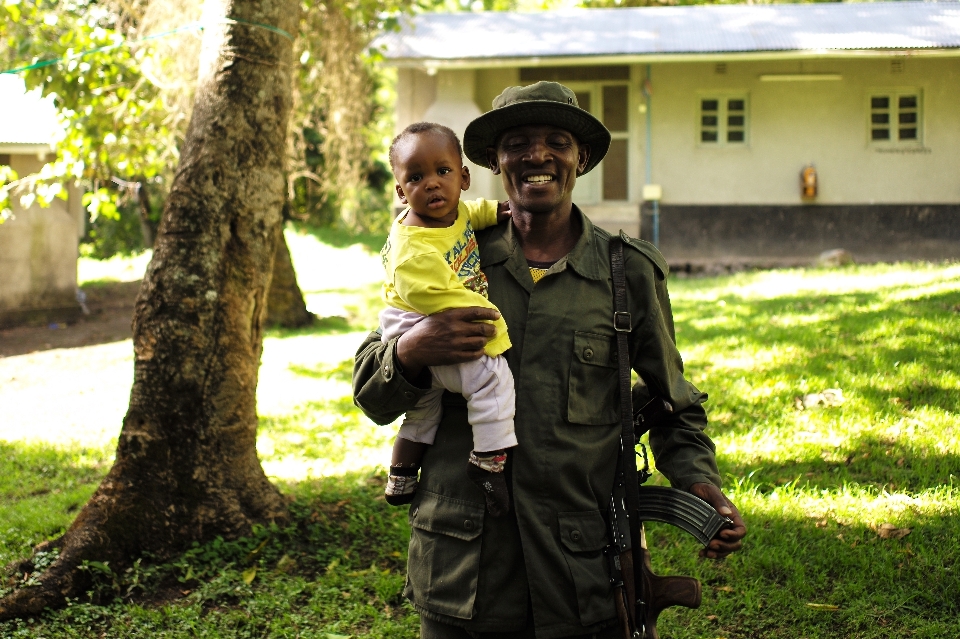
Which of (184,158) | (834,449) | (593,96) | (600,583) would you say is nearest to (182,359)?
(184,158)

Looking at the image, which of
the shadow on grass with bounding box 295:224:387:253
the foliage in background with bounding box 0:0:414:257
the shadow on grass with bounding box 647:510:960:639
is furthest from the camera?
the shadow on grass with bounding box 295:224:387:253

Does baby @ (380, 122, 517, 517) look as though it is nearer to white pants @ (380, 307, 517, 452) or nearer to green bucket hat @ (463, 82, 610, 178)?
white pants @ (380, 307, 517, 452)

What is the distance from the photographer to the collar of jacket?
8.02 ft

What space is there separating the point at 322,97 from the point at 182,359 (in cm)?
968

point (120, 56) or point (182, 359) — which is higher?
point (120, 56)

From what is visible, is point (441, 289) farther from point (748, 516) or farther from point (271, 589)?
point (748, 516)

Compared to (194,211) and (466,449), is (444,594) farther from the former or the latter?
(194,211)

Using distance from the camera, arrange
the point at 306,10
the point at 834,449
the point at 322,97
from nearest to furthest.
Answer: the point at 834,449 → the point at 306,10 → the point at 322,97

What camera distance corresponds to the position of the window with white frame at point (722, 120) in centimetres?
1630

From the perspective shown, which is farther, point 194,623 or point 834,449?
point 834,449

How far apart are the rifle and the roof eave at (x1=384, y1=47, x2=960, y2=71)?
1333 cm

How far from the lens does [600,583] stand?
2328 mm

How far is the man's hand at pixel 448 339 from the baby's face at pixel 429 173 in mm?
349

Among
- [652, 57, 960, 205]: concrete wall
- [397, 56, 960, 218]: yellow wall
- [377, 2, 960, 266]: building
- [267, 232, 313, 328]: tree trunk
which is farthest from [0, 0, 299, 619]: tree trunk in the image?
[652, 57, 960, 205]: concrete wall
